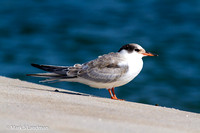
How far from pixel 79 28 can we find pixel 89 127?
29.3 ft

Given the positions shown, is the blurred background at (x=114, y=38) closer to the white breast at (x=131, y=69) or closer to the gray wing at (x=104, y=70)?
the white breast at (x=131, y=69)

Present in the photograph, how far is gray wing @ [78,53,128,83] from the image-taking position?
18.4 feet

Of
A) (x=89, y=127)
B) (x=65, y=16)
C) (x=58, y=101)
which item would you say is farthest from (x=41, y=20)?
(x=89, y=127)

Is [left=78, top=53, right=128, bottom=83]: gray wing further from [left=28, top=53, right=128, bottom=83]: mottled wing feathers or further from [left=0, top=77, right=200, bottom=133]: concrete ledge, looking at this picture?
[left=0, top=77, right=200, bottom=133]: concrete ledge

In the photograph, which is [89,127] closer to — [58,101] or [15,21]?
[58,101]

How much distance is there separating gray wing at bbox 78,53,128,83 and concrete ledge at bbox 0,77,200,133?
3.22 ft

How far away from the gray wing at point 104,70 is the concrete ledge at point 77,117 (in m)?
0.98

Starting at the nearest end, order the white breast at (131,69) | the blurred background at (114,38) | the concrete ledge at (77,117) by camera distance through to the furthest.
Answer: the concrete ledge at (77,117), the white breast at (131,69), the blurred background at (114,38)

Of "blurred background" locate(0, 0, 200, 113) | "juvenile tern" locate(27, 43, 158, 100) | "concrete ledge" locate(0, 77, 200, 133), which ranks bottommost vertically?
"concrete ledge" locate(0, 77, 200, 133)

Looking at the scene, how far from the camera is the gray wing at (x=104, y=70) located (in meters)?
5.60

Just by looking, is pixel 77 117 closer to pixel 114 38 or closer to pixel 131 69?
pixel 131 69

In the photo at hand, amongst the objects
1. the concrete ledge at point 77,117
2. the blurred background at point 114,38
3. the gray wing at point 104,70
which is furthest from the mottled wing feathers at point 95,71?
the blurred background at point 114,38

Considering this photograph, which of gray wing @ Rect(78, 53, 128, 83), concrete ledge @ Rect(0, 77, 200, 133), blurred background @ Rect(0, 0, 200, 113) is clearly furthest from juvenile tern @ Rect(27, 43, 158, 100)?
blurred background @ Rect(0, 0, 200, 113)

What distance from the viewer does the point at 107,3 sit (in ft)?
45.7
